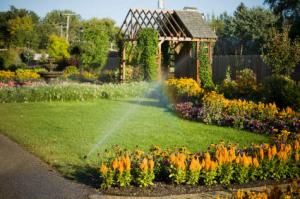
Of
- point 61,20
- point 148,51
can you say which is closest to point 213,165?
point 148,51

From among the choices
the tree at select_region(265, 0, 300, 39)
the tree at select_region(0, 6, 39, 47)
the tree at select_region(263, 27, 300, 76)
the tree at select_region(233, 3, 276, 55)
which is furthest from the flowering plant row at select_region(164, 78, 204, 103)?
the tree at select_region(0, 6, 39, 47)

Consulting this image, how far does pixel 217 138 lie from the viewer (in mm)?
10484

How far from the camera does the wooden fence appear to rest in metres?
25.4

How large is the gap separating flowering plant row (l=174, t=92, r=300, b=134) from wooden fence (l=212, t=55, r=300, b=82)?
38.9ft

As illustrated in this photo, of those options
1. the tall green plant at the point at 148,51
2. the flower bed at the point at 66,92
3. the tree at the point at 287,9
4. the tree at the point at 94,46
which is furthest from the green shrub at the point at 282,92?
the tree at the point at 94,46

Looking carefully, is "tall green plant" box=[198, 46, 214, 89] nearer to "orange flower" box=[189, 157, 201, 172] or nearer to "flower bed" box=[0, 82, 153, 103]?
"flower bed" box=[0, 82, 153, 103]

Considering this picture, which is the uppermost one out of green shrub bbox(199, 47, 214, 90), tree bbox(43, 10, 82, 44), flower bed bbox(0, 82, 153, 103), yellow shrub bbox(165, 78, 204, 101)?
tree bbox(43, 10, 82, 44)

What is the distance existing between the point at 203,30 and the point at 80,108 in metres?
13.0

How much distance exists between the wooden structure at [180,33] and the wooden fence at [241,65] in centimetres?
237

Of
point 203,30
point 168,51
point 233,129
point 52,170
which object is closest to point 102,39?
point 168,51

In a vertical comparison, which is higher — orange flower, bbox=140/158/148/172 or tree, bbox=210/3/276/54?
tree, bbox=210/3/276/54

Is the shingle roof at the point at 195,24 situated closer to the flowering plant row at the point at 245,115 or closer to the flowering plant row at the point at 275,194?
the flowering plant row at the point at 245,115

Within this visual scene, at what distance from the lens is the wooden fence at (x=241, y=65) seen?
25375mm

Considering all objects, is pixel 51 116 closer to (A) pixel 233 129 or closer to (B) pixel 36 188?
(A) pixel 233 129
